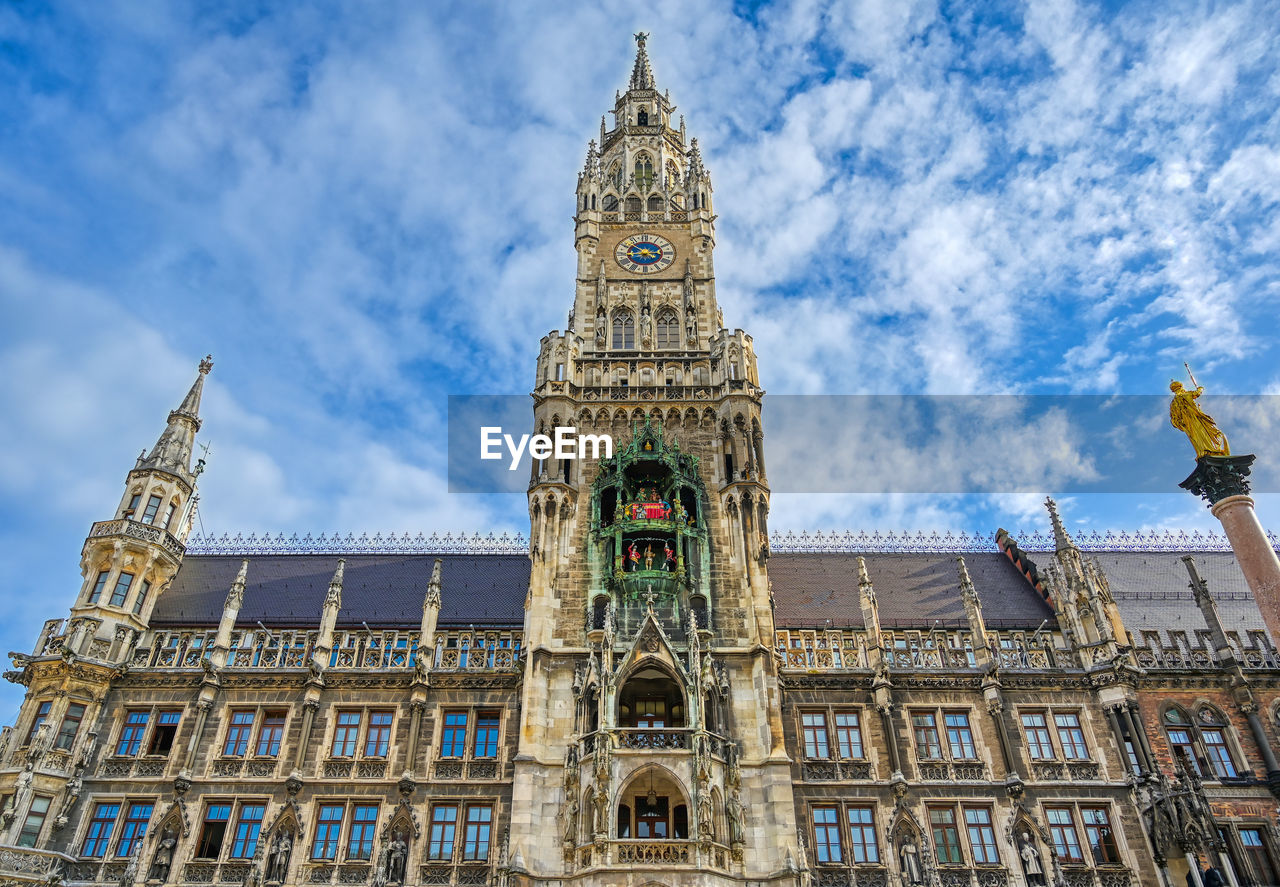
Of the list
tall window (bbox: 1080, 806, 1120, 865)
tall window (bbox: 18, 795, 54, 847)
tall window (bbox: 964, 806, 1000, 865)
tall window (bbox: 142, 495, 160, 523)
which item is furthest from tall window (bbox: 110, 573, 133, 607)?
tall window (bbox: 1080, 806, 1120, 865)

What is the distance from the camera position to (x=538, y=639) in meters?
34.1

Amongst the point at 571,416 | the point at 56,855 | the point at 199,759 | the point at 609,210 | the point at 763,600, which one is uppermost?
the point at 609,210

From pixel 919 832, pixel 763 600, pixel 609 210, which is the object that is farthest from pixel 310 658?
pixel 609 210

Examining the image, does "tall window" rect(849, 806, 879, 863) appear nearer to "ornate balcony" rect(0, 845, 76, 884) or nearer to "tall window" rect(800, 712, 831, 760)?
"tall window" rect(800, 712, 831, 760)

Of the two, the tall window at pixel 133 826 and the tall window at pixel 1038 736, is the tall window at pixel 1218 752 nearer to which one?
the tall window at pixel 1038 736

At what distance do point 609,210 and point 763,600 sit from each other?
25.6m

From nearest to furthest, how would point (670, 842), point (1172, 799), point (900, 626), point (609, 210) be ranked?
point (670, 842), point (1172, 799), point (900, 626), point (609, 210)

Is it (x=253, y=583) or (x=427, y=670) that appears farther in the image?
(x=253, y=583)

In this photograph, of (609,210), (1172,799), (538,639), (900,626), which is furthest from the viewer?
(609,210)

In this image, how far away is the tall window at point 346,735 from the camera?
33.8 meters

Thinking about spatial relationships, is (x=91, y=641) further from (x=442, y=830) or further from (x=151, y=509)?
(x=442, y=830)

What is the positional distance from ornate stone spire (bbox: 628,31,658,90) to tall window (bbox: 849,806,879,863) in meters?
46.4

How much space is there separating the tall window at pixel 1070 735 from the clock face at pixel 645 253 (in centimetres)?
2747

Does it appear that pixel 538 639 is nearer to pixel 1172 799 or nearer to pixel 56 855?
pixel 56 855
